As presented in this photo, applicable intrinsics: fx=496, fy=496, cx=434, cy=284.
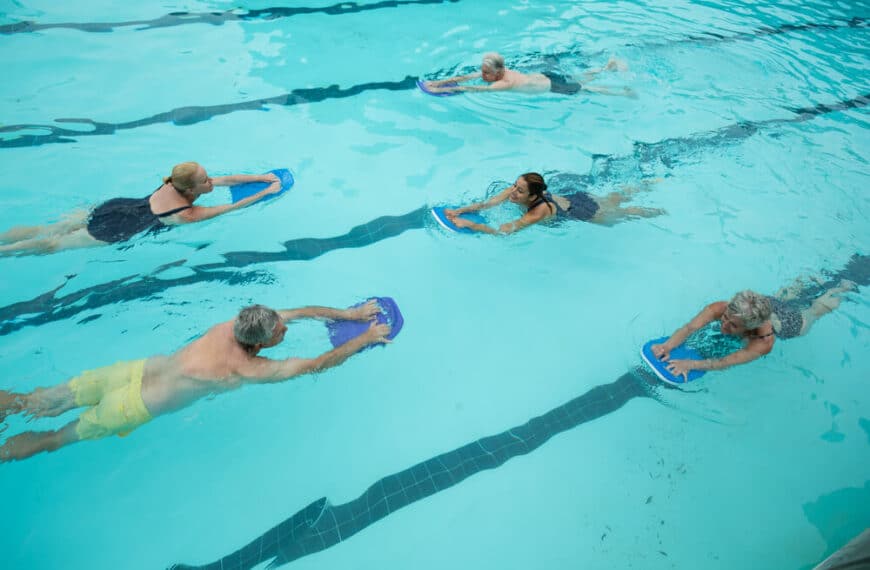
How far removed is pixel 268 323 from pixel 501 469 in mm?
1667

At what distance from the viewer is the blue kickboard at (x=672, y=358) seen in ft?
11.1

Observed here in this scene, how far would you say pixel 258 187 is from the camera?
4.40 m

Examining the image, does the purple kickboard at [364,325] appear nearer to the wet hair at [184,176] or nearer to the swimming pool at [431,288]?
the swimming pool at [431,288]

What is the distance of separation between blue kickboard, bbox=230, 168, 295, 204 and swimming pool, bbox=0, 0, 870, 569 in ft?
0.44

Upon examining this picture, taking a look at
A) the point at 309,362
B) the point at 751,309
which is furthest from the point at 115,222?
the point at 751,309

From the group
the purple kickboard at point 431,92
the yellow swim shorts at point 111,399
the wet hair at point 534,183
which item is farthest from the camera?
the purple kickboard at point 431,92

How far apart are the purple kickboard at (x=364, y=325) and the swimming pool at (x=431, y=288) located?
0.14 meters

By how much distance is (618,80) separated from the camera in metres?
6.11

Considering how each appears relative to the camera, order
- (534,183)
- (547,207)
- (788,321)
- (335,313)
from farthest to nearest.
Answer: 1. (547,207)
2. (534,183)
3. (788,321)
4. (335,313)

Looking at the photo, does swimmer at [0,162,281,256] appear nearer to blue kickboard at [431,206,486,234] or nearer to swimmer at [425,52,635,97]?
blue kickboard at [431,206,486,234]

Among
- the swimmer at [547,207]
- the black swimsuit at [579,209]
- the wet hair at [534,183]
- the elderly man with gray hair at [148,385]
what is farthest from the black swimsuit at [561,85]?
the elderly man with gray hair at [148,385]

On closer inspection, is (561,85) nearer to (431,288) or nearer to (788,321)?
(431,288)

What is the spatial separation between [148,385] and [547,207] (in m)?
3.08

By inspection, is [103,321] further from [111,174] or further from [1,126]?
[1,126]
